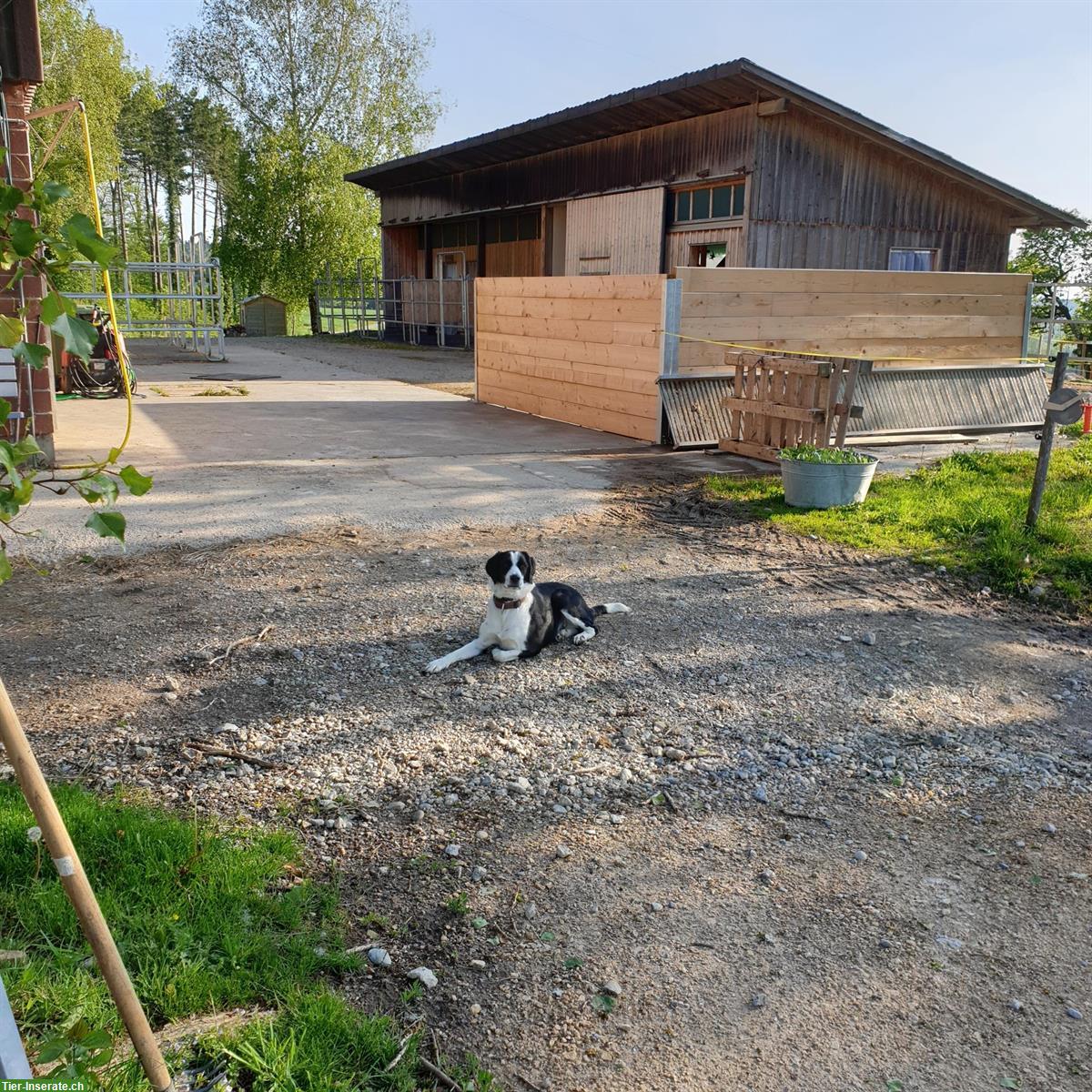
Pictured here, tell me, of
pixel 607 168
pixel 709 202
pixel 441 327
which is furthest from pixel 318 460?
pixel 441 327

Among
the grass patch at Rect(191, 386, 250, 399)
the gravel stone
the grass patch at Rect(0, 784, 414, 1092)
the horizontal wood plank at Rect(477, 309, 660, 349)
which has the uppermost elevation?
the horizontal wood plank at Rect(477, 309, 660, 349)

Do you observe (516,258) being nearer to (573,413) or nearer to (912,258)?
(912,258)

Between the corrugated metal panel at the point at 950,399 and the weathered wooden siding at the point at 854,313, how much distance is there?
0.95ft

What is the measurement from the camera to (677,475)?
974cm

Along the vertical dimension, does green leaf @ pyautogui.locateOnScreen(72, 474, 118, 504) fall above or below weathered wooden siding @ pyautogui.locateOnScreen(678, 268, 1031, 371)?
below

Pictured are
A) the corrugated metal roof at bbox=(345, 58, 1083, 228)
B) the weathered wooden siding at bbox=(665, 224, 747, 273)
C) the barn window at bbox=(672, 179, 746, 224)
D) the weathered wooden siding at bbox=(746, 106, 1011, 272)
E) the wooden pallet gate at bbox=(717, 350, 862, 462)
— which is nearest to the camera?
the wooden pallet gate at bbox=(717, 350, 862, 462)

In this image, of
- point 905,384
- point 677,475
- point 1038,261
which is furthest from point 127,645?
point 1038,261

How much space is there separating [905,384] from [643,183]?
10402 millimetres

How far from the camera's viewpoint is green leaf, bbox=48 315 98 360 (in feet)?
4.64

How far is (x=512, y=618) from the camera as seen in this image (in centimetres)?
490

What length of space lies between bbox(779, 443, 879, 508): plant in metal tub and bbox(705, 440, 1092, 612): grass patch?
103mm

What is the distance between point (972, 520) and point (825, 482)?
1122mm

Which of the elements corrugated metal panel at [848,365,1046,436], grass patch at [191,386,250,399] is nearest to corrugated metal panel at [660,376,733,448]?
corrugated metal panel at [848,365,1046,436]

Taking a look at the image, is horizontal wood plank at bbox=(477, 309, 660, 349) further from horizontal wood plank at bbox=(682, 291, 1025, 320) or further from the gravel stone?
the gravel stone
